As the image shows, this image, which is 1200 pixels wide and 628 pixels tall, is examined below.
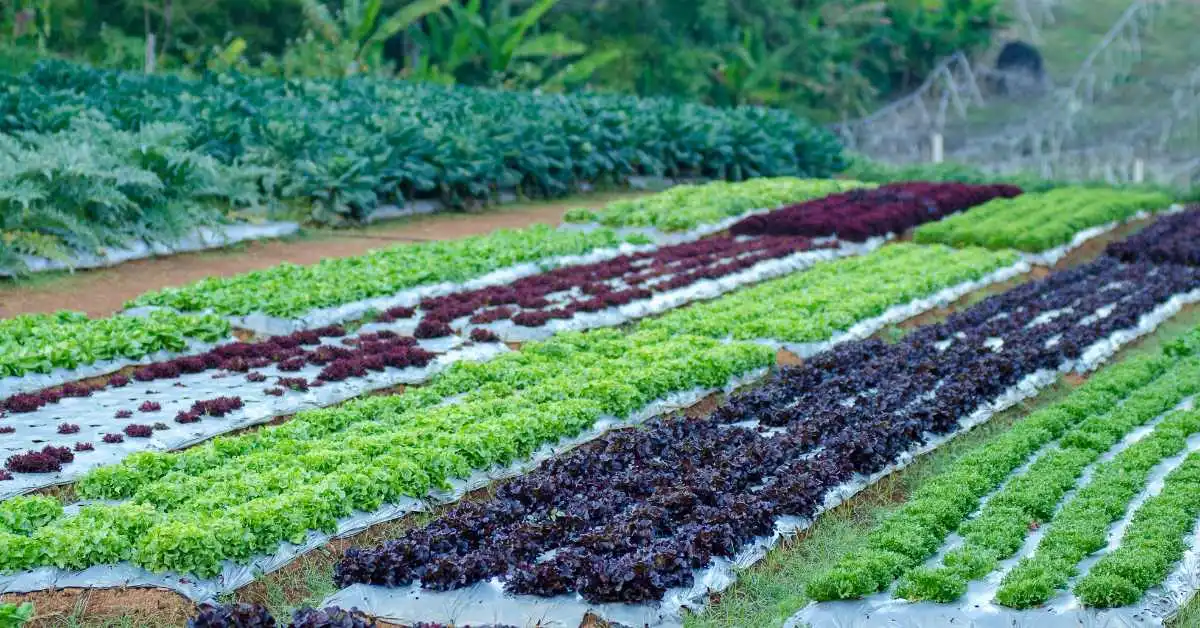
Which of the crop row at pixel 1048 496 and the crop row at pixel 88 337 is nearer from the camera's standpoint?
the crop row at pixel 1048 496

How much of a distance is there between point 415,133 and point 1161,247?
404 inches

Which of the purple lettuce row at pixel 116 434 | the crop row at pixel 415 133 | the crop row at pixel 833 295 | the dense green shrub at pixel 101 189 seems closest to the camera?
the purple lettuce row at pixel 116 434

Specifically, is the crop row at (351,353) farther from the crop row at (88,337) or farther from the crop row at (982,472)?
the crop row at (982,472)

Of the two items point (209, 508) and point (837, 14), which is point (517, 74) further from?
point (209, 508)

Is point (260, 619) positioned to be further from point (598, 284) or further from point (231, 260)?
point (231, 260)

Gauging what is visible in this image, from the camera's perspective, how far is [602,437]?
926 centimetres

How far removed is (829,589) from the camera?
6387 mm

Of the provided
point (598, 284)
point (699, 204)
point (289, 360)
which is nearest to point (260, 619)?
point (289, 360)

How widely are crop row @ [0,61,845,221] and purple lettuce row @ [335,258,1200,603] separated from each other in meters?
9.42

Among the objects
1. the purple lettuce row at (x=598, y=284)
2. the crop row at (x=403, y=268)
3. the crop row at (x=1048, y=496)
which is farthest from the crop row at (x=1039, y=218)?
the crop row at (x=1048, y=496)

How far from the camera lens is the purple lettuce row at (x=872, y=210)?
18094 mm

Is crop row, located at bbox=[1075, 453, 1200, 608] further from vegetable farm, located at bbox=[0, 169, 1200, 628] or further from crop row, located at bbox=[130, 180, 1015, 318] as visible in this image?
crop row, located at bbox=[130, 180, 1015, 318]

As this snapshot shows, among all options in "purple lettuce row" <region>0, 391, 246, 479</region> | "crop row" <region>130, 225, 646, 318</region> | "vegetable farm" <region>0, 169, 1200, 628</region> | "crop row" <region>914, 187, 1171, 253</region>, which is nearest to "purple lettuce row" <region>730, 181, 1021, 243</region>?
"crop row" <region>914, 187, 1171, 253</region>

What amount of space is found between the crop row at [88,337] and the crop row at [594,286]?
180cm
